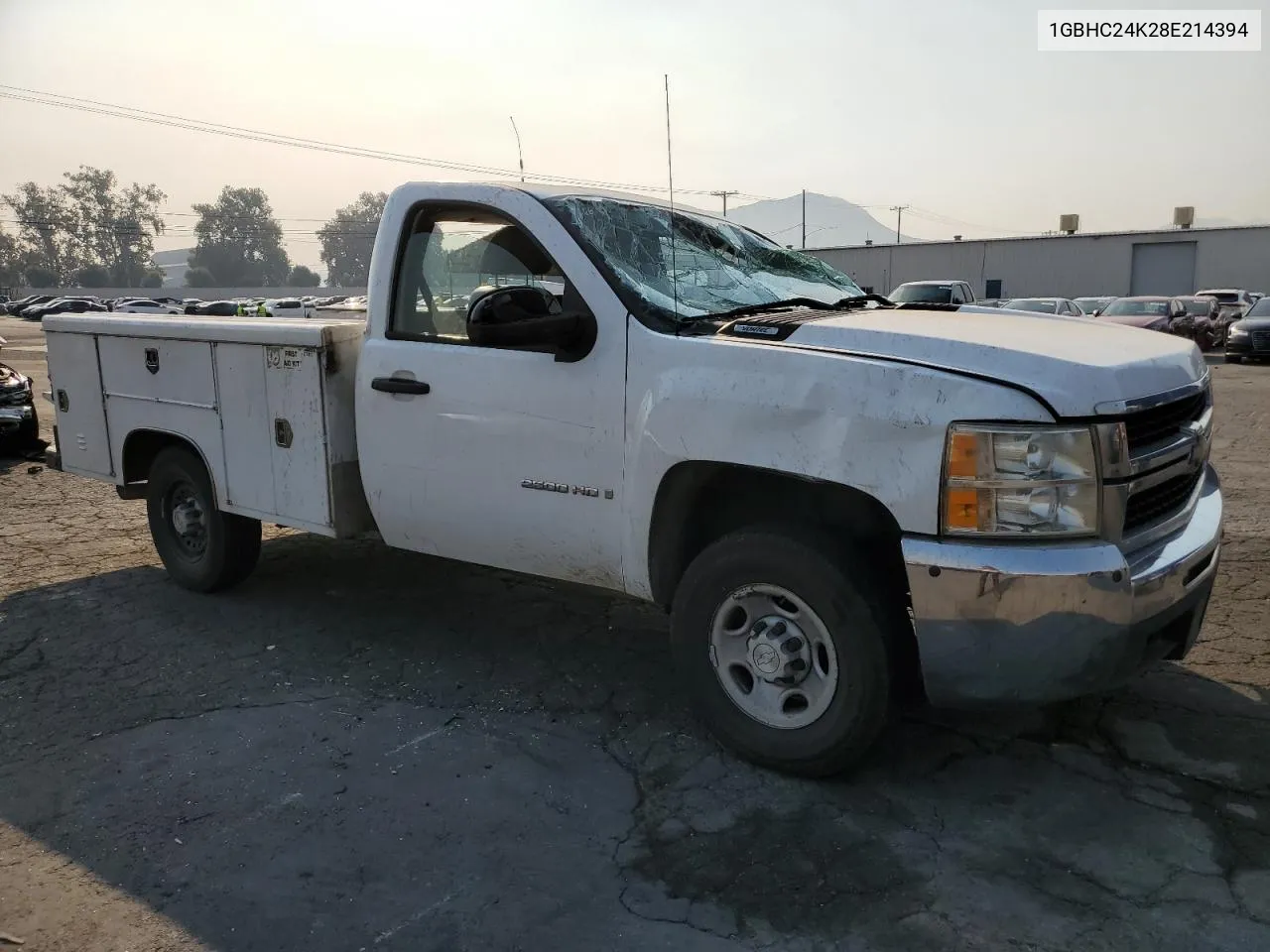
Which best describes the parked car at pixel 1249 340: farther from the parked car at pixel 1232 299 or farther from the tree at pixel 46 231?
the tree at pixel 46 231

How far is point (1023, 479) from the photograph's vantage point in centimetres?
279

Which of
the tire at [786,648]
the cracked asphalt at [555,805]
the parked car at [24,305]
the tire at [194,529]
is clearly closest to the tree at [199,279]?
the parked car at [24,305]

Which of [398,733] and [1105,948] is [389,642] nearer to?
[398,733]

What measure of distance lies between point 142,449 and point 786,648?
4.28 m

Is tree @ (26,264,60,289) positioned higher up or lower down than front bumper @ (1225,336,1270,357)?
higher up

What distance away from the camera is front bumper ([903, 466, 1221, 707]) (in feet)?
9.11

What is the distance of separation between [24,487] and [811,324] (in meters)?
8.03

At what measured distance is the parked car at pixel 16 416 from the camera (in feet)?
32.1

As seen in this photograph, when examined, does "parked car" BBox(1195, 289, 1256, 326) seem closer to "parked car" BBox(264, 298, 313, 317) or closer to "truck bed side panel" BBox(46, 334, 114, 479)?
"parked car" BBox(264, 298, 313, 317)

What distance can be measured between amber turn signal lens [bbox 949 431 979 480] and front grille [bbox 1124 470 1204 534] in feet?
1.71

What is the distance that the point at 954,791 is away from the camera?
329cm

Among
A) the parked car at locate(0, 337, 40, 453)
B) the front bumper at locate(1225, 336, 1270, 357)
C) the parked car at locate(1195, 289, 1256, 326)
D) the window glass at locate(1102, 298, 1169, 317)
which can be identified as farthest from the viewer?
the parked car at locate(1195, 289, 1256, 326)

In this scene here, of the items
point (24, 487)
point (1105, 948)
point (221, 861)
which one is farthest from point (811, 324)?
point (24, 487)

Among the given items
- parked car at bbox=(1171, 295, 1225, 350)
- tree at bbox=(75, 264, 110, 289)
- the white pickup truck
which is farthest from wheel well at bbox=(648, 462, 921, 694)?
tree at bbox=(75, 264, 110, 289)
